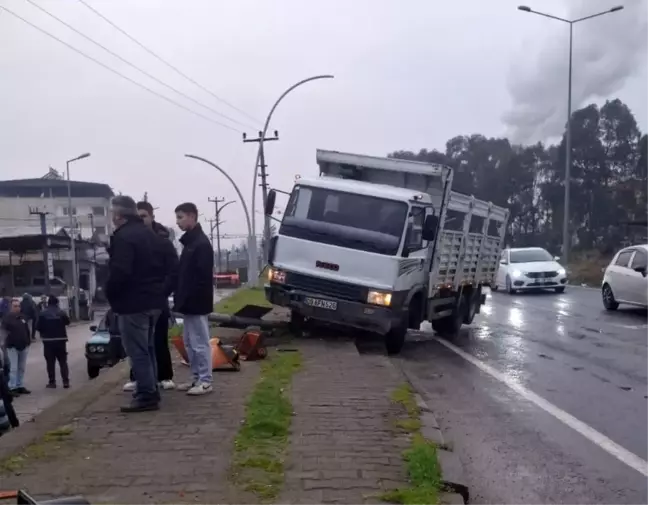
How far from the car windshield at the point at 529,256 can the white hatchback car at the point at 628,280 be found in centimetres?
779

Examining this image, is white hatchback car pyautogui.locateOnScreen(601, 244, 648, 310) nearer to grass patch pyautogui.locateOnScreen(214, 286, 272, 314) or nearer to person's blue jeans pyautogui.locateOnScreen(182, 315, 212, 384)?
grass patch pyautogui.locateOnScreen(214, 286, 272, 314)

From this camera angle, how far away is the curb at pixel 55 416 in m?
5.76

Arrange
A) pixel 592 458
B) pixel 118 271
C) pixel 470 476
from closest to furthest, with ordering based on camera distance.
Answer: pixel 470 476
pixel 592 458
pixel 118 271

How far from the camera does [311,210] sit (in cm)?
1236

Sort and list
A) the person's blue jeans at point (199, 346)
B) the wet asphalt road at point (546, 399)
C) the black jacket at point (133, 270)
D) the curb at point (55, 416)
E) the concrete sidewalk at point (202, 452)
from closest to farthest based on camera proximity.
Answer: the concrete sidewalk at point (202, 452), the wet asphalt road at point (546, 399), the curb at point (55, 416), the black jacket at point (133, 270), the person's blue jeans at point (199, 346)

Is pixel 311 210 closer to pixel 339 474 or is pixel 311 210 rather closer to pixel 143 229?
pixel 143 229

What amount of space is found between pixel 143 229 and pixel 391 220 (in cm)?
572

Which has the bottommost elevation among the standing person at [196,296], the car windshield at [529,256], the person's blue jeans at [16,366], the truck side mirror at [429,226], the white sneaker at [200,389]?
the person's blue jeans at [16,366]

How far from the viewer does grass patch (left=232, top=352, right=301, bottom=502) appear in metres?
4.80

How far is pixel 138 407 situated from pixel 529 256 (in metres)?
22.2

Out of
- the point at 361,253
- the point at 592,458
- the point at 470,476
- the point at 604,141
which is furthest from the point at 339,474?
the point at 604,141

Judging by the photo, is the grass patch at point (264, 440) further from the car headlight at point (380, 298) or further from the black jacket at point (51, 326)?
the black jacket at point (51, 326)

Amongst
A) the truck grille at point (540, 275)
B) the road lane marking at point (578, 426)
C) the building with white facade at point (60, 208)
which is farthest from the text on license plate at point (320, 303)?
the building with white facade at point (60, 208)

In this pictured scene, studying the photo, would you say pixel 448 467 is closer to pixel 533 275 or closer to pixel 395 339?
pixel 395 339
